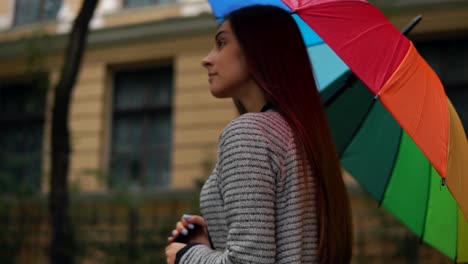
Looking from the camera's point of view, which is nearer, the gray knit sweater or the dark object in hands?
the gray knit sweater

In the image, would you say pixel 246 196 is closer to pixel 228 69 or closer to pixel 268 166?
pixel 268 166

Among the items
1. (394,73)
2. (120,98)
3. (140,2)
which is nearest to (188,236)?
(394,73)

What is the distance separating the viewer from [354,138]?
142 inches

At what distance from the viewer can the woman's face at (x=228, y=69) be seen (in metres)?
2.32

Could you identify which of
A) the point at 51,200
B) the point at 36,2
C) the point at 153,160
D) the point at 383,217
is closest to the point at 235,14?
the point at 51,200

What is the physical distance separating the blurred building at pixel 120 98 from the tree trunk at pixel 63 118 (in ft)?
12.8

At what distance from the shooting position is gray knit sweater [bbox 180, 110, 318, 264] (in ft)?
6.70

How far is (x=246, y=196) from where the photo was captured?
206 centimetres

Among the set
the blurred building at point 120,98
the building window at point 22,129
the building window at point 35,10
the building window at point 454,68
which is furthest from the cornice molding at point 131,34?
the building window at point 454,68

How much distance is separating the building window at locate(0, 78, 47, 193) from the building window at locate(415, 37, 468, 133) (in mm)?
6826

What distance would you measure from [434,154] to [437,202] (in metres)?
0.83

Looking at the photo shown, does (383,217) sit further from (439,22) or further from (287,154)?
(287,154)

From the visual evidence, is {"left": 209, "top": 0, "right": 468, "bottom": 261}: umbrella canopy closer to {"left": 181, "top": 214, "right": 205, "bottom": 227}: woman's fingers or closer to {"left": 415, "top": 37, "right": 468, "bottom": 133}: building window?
{"left": 181, "top": 214, "right": 205, "bottom": 227}: woman's fingers

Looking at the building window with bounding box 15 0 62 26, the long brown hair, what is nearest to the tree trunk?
the long brown hair
